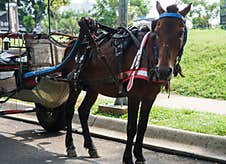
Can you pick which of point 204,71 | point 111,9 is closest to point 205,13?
point 111,9

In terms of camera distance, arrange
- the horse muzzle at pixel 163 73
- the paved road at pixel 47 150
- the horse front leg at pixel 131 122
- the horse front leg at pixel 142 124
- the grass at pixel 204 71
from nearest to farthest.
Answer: the horse muzzle at pixel 163 73 < the horse front leg at pixel 131 122 < the horse front leg at pixel 142 124 < the paved road at pixel 47 150 < the grass at pixel 204 71

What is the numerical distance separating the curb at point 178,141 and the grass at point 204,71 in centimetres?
337

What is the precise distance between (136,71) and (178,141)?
75.4 inches

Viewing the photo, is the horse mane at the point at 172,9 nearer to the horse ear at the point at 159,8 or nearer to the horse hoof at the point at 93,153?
the horse ear at the point at 159,8

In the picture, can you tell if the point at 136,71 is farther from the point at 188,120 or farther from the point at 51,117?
the point at 51,117

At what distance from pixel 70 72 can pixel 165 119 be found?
2.08 metres

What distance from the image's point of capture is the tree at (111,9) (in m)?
43.4

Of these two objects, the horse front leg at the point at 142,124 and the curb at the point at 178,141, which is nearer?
the horse front leg at the point at 142,124

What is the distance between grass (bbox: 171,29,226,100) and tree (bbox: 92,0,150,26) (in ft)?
95.3

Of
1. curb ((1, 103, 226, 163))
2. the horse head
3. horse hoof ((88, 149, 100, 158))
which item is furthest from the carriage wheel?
the horse head

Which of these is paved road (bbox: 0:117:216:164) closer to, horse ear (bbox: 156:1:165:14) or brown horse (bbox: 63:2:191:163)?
brown horse (bbox: 63:2:191:163)

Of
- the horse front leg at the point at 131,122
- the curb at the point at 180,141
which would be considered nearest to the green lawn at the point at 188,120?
the curb at the point at 180,141

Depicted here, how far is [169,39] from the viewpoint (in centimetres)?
399

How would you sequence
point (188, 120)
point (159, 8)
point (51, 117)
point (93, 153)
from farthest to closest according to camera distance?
point (51, 117)
point (188, 120)
point (93, 153)
point (159, 8)
